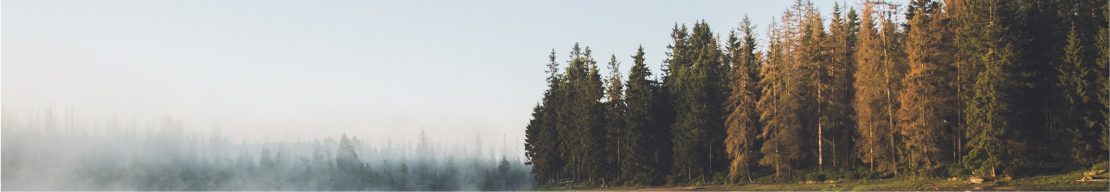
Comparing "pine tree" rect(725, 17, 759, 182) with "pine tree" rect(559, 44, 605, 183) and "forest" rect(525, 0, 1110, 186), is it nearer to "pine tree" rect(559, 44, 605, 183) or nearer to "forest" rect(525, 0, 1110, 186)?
"forest" rect(525, 0, 1110, 186)

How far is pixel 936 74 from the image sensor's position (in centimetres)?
4700

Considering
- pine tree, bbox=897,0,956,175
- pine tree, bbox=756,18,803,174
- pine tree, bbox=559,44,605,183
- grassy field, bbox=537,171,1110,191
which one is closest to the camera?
grassy field, bbox=537,171,1110,191

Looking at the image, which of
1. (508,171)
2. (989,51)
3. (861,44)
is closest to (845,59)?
(861,44)

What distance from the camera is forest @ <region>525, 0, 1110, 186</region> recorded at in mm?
42375

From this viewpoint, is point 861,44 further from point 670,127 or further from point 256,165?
point 256,165

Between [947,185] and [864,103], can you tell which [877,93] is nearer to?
[864,103]

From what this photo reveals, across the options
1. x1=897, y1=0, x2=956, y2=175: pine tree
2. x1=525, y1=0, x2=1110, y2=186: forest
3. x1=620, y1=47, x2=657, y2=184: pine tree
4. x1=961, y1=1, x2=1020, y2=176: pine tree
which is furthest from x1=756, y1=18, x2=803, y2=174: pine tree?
x1=961, y1=1, x2=1020, y2=176: pine tree

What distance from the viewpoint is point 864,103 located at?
4972 cm

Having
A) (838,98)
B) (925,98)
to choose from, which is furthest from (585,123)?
(925,98)

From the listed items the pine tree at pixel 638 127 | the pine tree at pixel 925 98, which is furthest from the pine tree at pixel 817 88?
the pine tree at pixel 638 127

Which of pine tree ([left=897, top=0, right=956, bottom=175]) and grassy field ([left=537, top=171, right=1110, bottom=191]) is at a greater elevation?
pine tree ([left=897, top=0, right=956, bottom=175])

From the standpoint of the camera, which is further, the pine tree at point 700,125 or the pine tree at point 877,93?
the pine tree at point 700,125

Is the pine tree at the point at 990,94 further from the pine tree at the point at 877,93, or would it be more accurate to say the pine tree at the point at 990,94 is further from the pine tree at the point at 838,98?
the pine tree at the point at 838,98

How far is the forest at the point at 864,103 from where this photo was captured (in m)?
42.4
